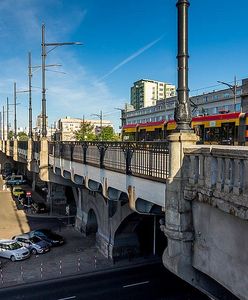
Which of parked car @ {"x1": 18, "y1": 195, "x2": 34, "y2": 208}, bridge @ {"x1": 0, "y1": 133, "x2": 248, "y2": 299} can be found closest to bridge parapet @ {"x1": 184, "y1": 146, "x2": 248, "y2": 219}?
bridge @ {"x1": 0, "y1": 133, "x2": 248, "y2": 299}

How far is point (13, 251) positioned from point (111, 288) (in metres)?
9.98

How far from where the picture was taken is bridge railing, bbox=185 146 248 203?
225 inches

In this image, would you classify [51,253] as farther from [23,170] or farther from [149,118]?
[149,118]

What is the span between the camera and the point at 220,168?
20.7 ft

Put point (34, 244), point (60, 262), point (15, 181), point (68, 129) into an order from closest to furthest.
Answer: point (60, 262), point (34, 244), point (15, 181), point (68, 129)

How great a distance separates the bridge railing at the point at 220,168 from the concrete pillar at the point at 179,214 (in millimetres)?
201

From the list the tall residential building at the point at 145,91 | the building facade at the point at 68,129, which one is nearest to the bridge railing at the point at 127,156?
the building facade at the point at 68,129

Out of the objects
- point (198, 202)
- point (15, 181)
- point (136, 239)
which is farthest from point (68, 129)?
point (198, 202)

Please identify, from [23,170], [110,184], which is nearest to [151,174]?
[110,184]

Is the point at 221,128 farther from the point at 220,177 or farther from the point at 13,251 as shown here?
the point at 13,251

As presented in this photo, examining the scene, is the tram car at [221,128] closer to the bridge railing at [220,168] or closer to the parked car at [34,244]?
the parked car at [34,244]

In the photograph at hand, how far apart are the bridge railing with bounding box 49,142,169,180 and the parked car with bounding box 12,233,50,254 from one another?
42.2ft

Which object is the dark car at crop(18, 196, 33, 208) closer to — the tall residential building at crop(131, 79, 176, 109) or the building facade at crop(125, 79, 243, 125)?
the building facade at crop(125, 79, 243, 125)

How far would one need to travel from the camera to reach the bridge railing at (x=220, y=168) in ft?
18.7
